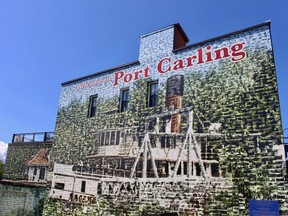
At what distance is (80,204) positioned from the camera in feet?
52.5

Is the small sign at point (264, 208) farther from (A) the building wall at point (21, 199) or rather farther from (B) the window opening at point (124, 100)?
(A) the building wall at point (21, 199)

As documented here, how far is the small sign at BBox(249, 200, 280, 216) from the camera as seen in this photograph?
10.0m

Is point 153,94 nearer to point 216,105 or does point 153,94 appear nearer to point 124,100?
point 124,100

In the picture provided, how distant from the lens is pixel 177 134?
43.9ft

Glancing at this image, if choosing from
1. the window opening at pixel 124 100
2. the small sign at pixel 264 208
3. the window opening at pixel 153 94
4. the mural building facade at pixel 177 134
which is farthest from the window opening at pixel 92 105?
the small sign at pixel 264 208

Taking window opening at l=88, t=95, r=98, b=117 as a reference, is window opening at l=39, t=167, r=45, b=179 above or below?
below

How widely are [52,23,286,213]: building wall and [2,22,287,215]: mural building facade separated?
4cm

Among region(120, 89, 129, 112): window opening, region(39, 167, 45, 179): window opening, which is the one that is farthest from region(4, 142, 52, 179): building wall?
region(120, 89, 129, 112): window opening

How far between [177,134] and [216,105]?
7.65ft

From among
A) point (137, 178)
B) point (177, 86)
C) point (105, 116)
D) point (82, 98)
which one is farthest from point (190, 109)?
point (82, 98)

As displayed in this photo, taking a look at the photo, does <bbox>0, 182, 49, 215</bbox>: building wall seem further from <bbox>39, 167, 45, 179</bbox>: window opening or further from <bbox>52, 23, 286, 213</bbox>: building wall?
<bbox>39, 167, 45, 179</bbox>: window opening

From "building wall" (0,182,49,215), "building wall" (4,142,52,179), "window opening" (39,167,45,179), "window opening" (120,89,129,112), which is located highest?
"window opening" (120,89,129,112)

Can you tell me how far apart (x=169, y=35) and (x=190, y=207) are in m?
8.96

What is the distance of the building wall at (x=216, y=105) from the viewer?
35.4 feet
